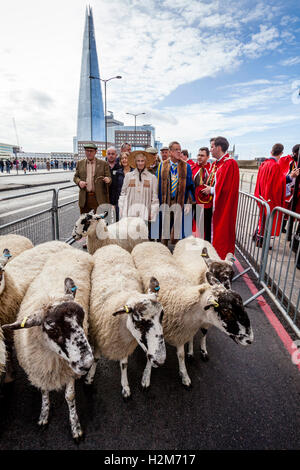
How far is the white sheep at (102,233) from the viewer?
15.6 feet

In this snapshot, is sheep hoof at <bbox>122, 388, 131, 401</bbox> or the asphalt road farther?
sheep hoof at <bbox>122, 388, 131, 401</bbox>

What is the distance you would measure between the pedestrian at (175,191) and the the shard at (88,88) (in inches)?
4574

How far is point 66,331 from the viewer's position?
183 centimetres

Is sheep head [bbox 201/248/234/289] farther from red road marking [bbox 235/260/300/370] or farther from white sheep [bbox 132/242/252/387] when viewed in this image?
red road marking [bbox 235/260/300/370]

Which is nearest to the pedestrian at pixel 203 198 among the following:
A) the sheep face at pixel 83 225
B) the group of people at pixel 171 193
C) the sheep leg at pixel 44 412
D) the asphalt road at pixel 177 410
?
the group of people at pixel 171 193

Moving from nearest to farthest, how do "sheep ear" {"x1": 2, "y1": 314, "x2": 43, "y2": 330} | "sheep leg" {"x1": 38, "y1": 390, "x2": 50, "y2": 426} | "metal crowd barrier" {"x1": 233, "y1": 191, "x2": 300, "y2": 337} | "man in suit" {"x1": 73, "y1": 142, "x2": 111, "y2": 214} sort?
"sheep ear" {"x1": 2, "y1": 314, "x2": 43, "y2": 330}
"sheep leg" {"x1": 38, "y1": 390, "x2": 50, "y2": 426}
"metal crowd barrier" {"x1": 233, "y1": 191, "x2": 300, "y2": 337}
"man in suit" {"x1": 73, "y1": 142, "x2": 111, "y2": 214}

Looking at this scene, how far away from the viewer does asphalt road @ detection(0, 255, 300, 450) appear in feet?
6.40

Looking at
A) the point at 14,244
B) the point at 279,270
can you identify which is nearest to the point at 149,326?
the point at 14,244

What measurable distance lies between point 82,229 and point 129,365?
113 inches

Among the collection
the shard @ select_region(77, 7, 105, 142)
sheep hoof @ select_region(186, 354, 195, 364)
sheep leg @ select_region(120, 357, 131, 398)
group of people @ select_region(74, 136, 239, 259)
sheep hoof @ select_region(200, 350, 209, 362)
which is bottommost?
sheep hoof @ select_region(186, 354, 195, 364)

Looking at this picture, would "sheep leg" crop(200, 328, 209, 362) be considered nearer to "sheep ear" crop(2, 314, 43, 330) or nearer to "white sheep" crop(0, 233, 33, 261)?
"sheep ear" crop(2, 314, 43, 330)

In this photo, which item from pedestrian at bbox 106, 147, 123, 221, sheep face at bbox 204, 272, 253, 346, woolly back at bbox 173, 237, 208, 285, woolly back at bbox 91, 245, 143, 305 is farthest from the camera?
pedestrian at bbox 106, 147, 123, 221

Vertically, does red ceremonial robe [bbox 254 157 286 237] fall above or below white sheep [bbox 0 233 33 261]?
above

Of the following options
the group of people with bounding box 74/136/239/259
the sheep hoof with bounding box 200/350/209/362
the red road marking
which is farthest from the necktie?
the sheep hoof with bounding box 200/350/209/362
